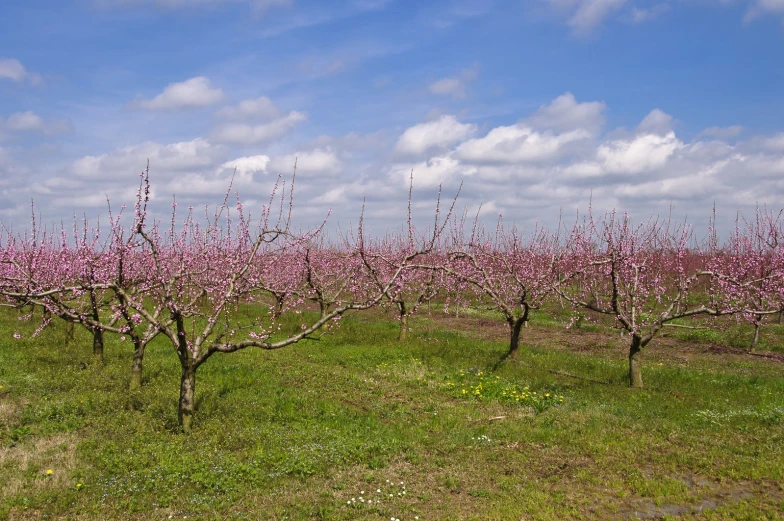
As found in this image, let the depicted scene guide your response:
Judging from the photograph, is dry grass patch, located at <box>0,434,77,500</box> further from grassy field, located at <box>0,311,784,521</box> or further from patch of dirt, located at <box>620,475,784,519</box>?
patch of dirt, located at <box>620,475,784,519</box>

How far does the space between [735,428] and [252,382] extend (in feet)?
38.9

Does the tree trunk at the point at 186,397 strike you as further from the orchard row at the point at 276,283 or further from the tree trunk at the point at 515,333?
the tree trunk at the point at 515,333

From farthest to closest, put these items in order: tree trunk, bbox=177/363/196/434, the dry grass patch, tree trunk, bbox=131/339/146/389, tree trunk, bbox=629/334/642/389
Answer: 1. tree trunk, bbox=629/334/642/389
2. tree trunk, bbox=131/339/146/389
3. tree trunk, bbox=177/363/196/434
4. the dry grass patch

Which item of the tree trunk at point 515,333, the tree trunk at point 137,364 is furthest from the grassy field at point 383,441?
the tree trunk at point 515,333

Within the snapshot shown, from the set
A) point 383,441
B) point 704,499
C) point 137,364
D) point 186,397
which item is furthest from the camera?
point 137,364

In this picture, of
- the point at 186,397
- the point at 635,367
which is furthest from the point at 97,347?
the point at 635,367

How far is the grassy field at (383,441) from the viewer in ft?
24.7

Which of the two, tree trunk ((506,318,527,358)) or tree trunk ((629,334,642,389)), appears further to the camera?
tree trunk ((506,318,527,358))

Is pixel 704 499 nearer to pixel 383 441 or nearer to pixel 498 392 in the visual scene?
pixel 383 441

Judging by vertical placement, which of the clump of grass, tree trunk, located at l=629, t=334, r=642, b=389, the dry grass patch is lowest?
the dry grass patch

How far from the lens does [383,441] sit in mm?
9938

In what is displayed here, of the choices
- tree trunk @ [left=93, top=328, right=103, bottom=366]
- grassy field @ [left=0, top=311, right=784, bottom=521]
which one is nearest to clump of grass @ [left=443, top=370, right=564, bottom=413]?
grassy field @ [left=0, top=311, right=784, bottom=521]

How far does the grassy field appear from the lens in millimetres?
7520

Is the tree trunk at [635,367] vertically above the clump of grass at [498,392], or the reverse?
the tree trunk at [635,367]
